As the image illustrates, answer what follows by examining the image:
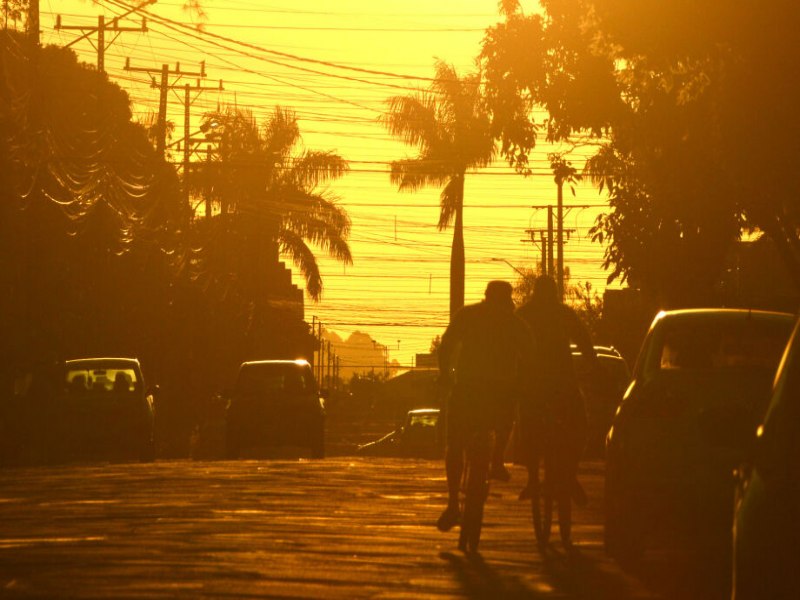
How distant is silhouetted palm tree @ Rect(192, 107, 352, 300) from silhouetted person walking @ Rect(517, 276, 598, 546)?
43914 mm

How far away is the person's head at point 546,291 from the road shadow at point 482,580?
Result: 97.7 inches

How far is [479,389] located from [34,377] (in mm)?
21515

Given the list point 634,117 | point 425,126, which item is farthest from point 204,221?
point 634,117

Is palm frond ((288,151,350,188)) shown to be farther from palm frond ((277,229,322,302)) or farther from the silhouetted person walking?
the silhouetted person walking

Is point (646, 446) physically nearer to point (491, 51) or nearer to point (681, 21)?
point (681, 21)

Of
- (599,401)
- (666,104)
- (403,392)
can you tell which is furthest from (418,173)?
(403,392)

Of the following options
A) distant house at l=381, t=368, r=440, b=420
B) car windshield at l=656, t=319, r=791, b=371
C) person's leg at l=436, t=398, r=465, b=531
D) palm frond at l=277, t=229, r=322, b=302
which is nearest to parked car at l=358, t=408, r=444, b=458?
palm frond at l=277, t=229, r=322, b=302

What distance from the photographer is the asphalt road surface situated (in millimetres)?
9484

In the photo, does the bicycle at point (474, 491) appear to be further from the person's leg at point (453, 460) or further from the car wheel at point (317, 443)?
the car wheel at point (317, 443)

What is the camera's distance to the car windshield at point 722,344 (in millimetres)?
10945

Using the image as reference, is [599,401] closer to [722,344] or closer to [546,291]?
[546,291]

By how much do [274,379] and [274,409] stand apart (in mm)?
648

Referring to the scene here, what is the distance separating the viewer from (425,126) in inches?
1941

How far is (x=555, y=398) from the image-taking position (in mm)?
12562
